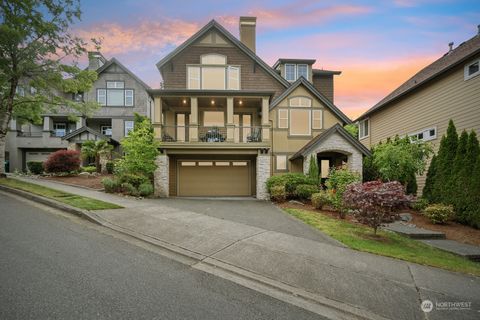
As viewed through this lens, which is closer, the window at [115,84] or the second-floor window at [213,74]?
the second-floor window at [213,74]

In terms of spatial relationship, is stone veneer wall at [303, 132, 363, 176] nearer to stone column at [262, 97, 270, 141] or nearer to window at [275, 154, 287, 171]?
window at [275, 154, 287, 171]

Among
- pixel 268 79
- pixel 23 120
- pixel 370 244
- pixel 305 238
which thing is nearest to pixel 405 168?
pixel 370 244

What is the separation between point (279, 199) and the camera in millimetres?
13523

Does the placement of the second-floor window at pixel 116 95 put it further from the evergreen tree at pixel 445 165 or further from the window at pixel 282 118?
the evergreen tree at pixel 445 165

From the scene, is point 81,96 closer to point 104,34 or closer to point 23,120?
point 23,120

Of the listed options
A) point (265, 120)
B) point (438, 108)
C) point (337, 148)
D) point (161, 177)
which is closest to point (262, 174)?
point (265, 120)

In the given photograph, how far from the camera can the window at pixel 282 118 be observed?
16.2m

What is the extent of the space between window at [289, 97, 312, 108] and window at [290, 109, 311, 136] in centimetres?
37

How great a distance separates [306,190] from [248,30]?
14090 mm

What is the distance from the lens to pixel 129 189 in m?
12.6

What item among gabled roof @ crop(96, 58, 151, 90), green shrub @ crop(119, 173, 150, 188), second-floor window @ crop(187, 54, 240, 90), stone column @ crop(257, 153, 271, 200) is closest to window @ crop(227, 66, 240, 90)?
second-floor window @ crop(187, 54, 240, 90)

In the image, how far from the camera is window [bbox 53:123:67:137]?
25734mm

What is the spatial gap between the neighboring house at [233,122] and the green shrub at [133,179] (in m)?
1.38

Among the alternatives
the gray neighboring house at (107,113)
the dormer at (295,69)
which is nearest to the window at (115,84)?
the gray neighboring house at (107,113)
